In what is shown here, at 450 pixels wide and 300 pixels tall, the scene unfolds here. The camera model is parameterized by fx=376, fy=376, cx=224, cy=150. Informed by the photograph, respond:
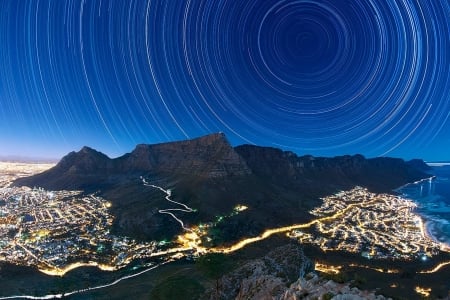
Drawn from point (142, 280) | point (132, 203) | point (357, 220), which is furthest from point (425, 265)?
point (132, 203)

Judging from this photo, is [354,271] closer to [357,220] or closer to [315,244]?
[315,244]

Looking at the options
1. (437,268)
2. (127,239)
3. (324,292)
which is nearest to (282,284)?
(324,292)

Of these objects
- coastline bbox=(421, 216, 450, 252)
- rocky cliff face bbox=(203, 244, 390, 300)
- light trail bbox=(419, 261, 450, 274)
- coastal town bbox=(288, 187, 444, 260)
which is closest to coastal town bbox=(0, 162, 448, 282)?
coastal town bbox=(288, 187, 444, 260)

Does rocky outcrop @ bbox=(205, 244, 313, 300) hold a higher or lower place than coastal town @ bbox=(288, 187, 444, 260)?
lower

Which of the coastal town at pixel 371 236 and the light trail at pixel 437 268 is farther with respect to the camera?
the coastal town at pixel 371 236

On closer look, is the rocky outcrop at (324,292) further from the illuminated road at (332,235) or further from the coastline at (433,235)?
the coastline at (433,235)

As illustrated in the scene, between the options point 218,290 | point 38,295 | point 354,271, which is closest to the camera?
point 218,290

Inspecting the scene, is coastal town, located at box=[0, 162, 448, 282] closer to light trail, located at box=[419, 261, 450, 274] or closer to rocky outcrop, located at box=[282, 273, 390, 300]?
light trail, located at box=[419, 261, 450, 274]

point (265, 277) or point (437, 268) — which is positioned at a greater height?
point (437, 268)

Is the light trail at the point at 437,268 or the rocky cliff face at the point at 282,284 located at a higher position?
the light trail at the point at 437,268

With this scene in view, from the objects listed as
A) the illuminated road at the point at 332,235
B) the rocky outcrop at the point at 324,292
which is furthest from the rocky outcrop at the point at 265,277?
the illuminated road at the point at 332,235

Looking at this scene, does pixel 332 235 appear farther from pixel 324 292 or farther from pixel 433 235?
pixel 324 292
